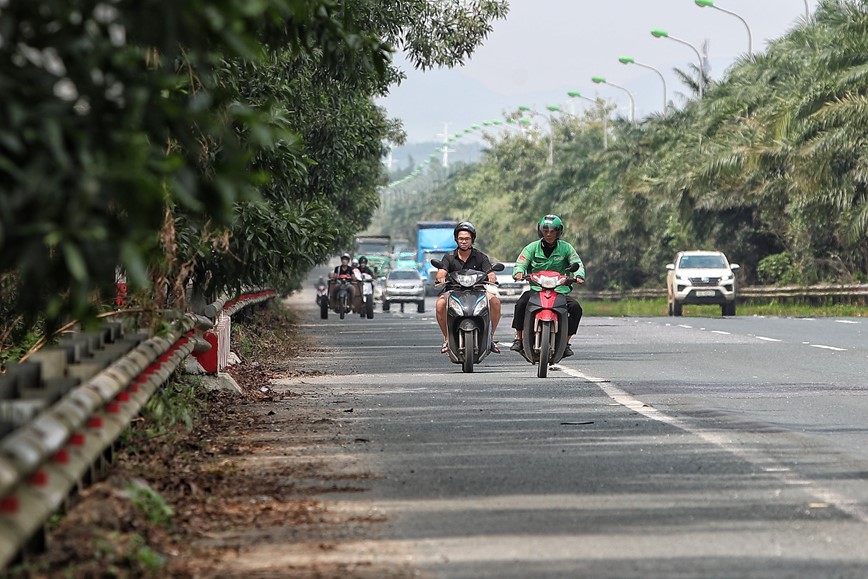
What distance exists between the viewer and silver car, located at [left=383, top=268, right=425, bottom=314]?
63375 mm

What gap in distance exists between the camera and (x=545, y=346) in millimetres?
19438

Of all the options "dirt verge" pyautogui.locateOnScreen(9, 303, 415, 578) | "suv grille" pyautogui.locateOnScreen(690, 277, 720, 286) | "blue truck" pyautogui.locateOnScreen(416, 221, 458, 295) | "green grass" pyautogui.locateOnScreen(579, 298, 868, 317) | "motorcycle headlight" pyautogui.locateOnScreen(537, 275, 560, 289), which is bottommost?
"dirt verge" pyautogui.locateOnScreen(9, 303, 415, 578)

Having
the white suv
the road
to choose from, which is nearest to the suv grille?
the white suv

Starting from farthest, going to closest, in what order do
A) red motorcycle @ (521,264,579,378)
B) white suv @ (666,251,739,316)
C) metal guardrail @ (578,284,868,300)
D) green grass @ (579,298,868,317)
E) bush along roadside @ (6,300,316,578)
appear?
metal guardrail @ (578,284,868,300) → white suv @ (666,251,739,316) → green grass @ (579,298,868,317) → red motorcycle @ (521,264,579,378) → bush along roadside @ (6,300,316,578)

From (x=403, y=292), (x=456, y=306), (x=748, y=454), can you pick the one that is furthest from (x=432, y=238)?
(x=748, y=454)

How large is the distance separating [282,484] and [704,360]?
13901 millimetres

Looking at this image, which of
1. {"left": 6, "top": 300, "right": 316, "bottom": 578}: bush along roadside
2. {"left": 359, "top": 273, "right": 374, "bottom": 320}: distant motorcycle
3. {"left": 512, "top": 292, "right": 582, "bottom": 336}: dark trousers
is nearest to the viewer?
{"left": 6, "top": 300, "right": 316, "bottom": 578}: bush along roadside

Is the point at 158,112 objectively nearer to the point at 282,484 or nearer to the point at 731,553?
the point at 731,553

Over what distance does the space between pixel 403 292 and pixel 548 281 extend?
44.9 meters

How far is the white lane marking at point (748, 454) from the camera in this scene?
909 cm

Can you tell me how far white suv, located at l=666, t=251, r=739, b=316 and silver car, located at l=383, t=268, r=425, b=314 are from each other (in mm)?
12824

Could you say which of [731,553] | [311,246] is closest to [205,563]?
[731,553]

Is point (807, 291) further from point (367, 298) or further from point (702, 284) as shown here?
point (367, 298)

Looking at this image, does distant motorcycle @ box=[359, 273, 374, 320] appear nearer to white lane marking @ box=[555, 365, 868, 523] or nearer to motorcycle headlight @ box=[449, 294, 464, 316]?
motorcycle headlight @ box=[449, 294, 464, 316]
